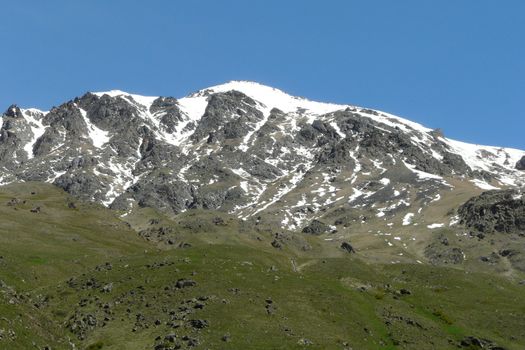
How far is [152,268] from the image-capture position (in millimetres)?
97375

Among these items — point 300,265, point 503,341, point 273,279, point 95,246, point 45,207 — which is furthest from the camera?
point 45,207

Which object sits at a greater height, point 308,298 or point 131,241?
point 131,241

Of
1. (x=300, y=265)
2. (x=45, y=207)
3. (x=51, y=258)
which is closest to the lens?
(x=51, y=258)

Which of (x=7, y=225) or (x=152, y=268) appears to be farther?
(x=7, y=225)

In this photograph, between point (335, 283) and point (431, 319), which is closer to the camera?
point (431, 319)

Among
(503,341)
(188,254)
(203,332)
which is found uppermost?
(188,254)

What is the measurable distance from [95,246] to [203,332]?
238ft

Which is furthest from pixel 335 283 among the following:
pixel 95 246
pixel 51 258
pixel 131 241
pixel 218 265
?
pixel 131 241

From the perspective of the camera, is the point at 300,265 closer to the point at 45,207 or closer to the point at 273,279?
the point at 273,279

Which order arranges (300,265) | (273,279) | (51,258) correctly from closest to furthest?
(273,279) < (51,258) < (300,265)

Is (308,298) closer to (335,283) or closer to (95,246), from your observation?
(335,283)

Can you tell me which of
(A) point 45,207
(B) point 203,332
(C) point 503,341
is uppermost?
(A) point 45,207

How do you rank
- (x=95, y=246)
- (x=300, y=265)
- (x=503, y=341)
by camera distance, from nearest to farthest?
(x=503, y=341), (x=95, y=246), (x=300, y=265)

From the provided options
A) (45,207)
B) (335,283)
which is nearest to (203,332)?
(335,283)
